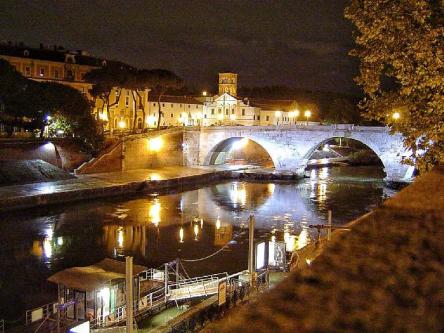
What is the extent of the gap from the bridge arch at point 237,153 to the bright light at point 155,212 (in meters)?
20.7

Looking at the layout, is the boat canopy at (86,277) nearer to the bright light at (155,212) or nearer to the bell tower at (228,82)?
the bright light at (155,212)

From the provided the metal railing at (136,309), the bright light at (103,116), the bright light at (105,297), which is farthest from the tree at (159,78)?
the bright light at (105,297)

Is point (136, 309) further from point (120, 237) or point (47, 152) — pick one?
point (47, 152)

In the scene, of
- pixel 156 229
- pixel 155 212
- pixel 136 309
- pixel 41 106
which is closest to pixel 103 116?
pixel 41 106

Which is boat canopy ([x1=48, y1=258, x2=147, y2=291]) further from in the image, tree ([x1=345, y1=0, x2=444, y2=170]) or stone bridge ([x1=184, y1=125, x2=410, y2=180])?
stone bridge ([x1=184, y1=125, x2=410, y2=180])

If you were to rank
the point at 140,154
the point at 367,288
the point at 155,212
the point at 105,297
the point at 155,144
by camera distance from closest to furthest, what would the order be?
the point at 367,288
the point at 105,297
the point at 155,212
the point at 140,154
the point at 155,144

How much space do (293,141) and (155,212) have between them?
23.0 m

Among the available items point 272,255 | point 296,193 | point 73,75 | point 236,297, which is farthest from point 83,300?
point 73,75

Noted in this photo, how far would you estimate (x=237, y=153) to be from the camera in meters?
62.4

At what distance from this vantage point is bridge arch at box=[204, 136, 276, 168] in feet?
176

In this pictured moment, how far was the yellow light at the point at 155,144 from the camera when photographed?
46344 millimetres

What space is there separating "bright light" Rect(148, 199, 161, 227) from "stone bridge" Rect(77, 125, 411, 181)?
9.59 metres

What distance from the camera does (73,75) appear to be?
53781 mm

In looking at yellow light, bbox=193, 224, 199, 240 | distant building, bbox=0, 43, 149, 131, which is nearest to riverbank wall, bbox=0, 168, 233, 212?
yellow light, bbox=193, 224, 199, 240
